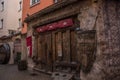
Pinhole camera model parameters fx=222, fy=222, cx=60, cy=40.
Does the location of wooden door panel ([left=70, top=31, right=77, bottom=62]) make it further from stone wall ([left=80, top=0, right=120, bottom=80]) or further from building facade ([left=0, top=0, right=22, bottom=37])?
building facade ([left=0, top=0, right=22, bottom=37])

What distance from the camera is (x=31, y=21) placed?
601 inches

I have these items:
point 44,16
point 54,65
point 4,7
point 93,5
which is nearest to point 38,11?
Answer: point 44,16

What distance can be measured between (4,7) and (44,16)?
56.8ft

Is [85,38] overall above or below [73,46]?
above

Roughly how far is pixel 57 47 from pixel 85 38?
9.30 ft

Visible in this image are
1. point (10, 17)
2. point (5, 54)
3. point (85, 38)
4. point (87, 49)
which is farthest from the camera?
point (10, 17)

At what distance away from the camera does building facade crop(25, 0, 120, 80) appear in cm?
898

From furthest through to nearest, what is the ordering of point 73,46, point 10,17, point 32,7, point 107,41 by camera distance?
point 10,17, point 32,7, point 73,46, point 107,41

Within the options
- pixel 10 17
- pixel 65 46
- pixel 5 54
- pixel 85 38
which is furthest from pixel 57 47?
pixel 10 17

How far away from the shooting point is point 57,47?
1198 cm

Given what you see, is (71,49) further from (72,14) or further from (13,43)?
(13,43)

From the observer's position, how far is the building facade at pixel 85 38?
29.5 feet

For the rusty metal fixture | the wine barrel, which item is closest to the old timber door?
the rusty metal fixture

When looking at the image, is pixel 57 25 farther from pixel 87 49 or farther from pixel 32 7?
pixel 32 7
